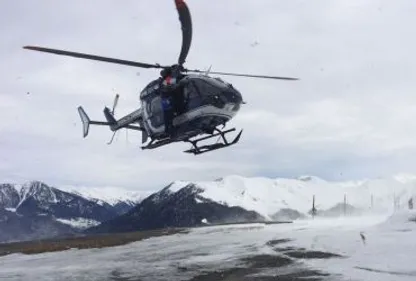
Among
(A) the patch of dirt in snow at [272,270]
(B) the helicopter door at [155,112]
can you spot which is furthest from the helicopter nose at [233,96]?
(A) the patch of dirt in snow at [272,270]

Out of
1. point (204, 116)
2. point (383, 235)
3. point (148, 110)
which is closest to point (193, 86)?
point (204, 116)

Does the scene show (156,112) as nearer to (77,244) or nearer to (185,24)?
(185,24)

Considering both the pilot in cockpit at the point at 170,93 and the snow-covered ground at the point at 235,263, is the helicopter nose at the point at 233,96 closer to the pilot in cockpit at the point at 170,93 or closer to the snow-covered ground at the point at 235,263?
the pilot in cockpit at the point at 170,93

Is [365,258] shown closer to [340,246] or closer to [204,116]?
[340,246]

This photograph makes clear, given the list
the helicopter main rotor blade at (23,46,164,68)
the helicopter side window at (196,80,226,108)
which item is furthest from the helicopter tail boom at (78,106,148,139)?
the helicopter main rotor blade at (23,46,164,68)

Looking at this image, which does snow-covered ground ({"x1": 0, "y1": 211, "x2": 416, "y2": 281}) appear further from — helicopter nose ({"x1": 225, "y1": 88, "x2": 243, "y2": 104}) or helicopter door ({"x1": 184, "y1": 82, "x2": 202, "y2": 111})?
helicopter nose ({"x1": 225, "y1": 88, "x2": 243, "y2": 104})

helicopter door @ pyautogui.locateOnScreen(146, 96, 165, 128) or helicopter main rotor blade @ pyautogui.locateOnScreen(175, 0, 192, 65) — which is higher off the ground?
helicopter main rotor blade @ pyautogui.locateOnScreen(175, 0, 192, 65)

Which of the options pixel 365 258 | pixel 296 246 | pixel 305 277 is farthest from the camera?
pixel 296 246
